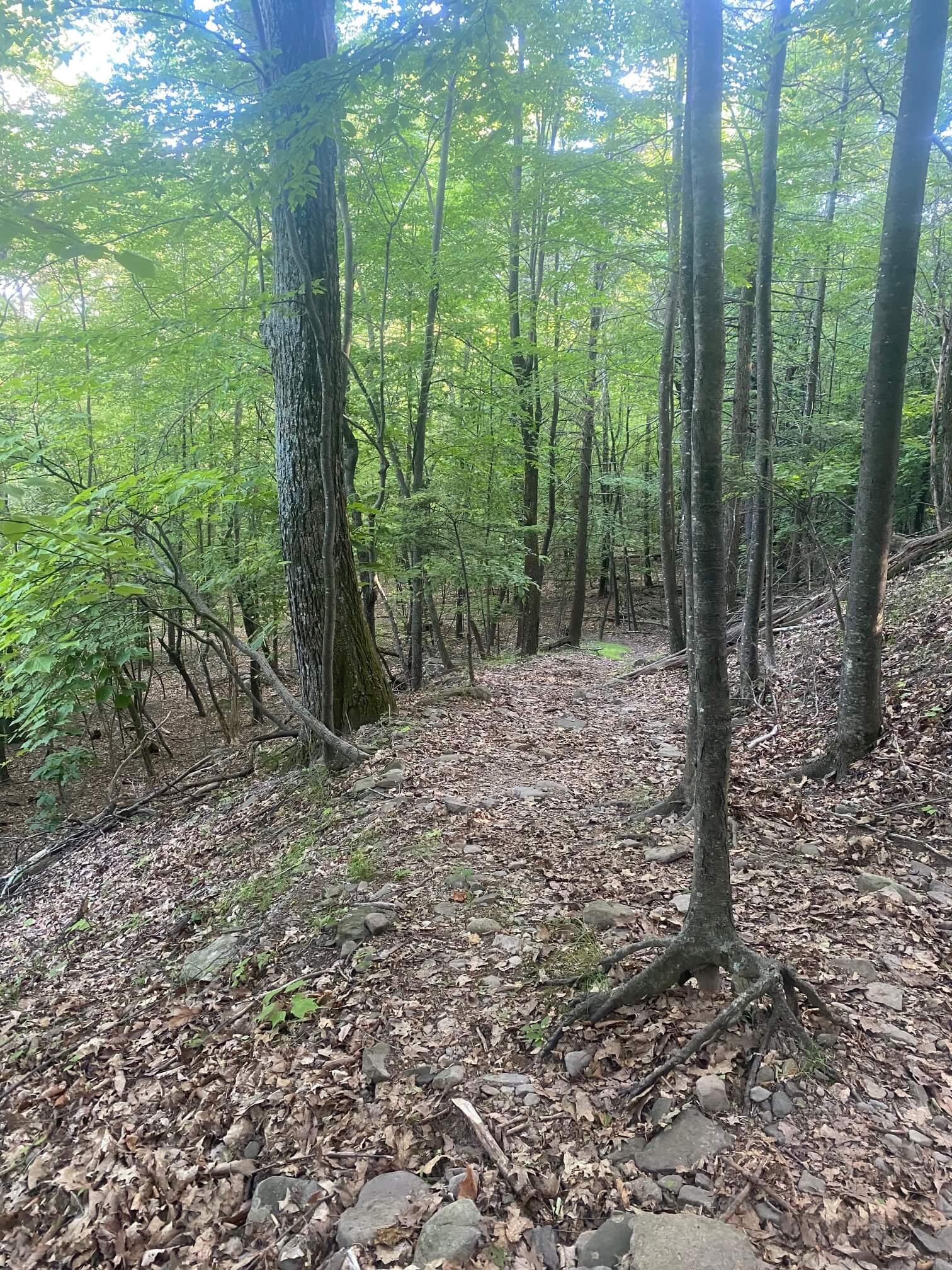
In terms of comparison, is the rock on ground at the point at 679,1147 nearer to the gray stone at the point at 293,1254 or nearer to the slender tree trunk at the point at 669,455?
the gray stone at the point at 293,1254

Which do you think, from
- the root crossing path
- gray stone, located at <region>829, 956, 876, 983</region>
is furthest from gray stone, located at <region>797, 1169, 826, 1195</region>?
gray stone, located at <region>829, 956, 876, 983</region>

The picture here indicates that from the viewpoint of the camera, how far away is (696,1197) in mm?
2059

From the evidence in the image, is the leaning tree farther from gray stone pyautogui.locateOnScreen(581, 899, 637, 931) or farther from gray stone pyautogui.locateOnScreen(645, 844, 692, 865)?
gray stone pyautogui.locateOnScreen(645, 844, 692, 865)

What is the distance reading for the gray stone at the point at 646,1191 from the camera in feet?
6.84

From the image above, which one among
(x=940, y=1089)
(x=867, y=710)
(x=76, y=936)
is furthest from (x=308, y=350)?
(x=940, y=1089)

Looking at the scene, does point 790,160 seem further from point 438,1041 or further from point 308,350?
point 438,1041

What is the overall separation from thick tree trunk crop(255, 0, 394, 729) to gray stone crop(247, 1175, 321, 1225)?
4439 millimetres

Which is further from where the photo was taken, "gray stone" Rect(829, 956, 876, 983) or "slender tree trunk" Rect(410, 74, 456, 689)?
"slender tree trunk" Rect(410, 74, 456, 689)

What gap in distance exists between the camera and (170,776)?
1014 cm

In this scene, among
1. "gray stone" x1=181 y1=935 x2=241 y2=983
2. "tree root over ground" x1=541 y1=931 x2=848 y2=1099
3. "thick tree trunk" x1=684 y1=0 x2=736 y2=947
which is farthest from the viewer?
"gray stone" x1=181 y1=935 x2=241 y2=983

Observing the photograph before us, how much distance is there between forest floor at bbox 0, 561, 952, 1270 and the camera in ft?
7.10

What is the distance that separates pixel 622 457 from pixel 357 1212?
23.3 m

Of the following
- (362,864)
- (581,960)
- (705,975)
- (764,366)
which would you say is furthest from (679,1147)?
(764,366)

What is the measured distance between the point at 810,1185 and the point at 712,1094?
0.41 meters
